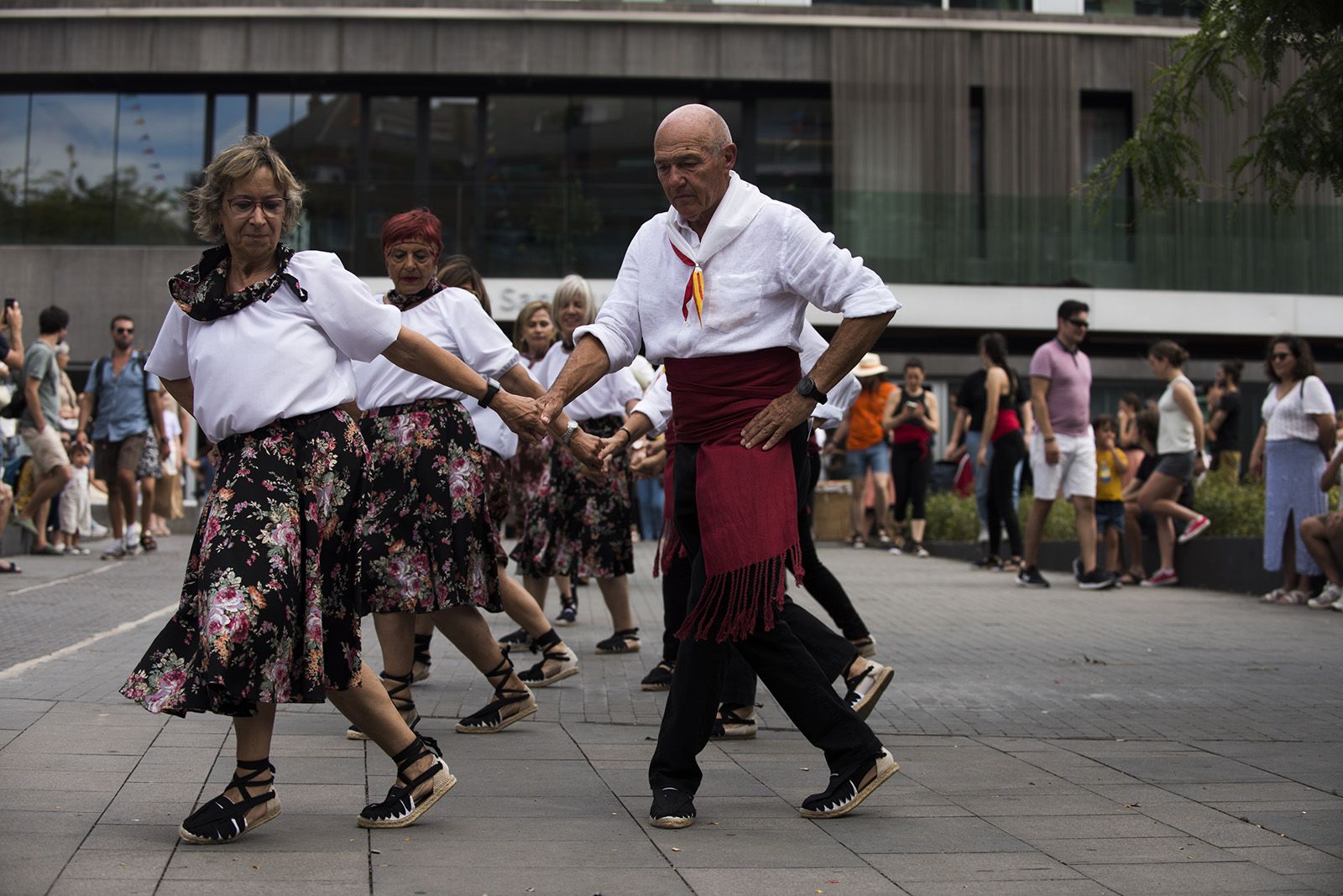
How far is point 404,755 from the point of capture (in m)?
4.64

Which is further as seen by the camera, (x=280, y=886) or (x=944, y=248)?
(x=944, y=248)

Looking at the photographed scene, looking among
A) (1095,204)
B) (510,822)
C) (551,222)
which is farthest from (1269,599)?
(551,222)

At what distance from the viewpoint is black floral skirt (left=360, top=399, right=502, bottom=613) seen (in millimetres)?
5984

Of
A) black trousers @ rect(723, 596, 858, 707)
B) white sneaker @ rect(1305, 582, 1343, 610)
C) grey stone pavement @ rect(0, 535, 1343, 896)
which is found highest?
black trousers @ rect(723, 596, 858, 707)

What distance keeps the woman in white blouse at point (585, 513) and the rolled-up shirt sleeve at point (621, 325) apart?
3.53 metres

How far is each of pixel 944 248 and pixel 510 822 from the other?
2613cm

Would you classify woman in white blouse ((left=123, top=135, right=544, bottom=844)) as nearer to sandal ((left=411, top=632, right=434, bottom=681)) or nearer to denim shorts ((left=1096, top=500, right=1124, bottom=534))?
sandal ((left=411, top=632, right=434, bottom=681))

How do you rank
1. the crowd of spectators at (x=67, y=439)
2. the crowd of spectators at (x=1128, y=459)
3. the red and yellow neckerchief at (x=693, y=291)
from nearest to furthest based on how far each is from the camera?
the red and yellow neckerchief at (x=693, y=291) < the crowd of spectators at (x=1128, y=459) < the crowd of spectators at (x=67, y=439)

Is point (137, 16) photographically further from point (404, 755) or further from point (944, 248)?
point (404, 755)

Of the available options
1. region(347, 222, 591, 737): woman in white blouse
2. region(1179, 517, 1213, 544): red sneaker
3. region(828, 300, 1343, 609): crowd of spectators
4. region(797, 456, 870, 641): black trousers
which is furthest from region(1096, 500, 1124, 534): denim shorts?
region(347, 222, 591, 737): woman in white blouse

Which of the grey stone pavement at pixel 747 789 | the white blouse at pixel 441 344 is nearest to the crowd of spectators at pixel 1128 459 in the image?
the grey stone pavement at pixel 747 789

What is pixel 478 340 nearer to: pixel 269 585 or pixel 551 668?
pixel 269 585

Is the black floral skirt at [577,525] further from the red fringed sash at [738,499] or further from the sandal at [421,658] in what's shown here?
the red fringed sash at [738,499]

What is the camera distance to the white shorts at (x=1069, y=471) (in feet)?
43.4
